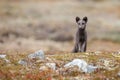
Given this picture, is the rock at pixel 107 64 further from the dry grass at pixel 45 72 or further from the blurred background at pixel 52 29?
the blurred background at pixel 52 29

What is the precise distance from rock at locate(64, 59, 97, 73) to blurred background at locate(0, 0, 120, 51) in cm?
1721

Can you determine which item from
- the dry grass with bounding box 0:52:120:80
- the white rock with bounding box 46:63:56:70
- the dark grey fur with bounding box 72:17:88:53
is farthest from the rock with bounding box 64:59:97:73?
the dark grey fur with bounding box 72:17:88:53

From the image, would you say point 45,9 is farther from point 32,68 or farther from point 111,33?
point 32,68

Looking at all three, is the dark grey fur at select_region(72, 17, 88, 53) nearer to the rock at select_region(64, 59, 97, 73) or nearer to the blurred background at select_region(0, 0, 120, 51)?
the rock at select_region(64, 59, 97, 73)

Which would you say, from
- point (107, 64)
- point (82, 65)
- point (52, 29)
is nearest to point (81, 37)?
point (107, 64)

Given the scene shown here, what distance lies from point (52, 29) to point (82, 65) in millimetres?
37909

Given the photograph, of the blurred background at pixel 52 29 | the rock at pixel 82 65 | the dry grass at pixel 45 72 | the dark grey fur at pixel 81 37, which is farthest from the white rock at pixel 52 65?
the blurred background at pixel 52 29

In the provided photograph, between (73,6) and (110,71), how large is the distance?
6877 cm

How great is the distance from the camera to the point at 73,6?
3423 inches

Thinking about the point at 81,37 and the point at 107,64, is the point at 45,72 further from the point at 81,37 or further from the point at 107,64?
the point at 81,37

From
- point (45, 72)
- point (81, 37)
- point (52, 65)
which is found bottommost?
point (45, 72)

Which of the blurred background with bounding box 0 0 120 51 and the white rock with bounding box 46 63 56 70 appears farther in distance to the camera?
the blurred background with bounding box 0 0 120 51

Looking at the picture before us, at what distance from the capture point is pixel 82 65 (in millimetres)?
18750

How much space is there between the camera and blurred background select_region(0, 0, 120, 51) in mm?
44856
